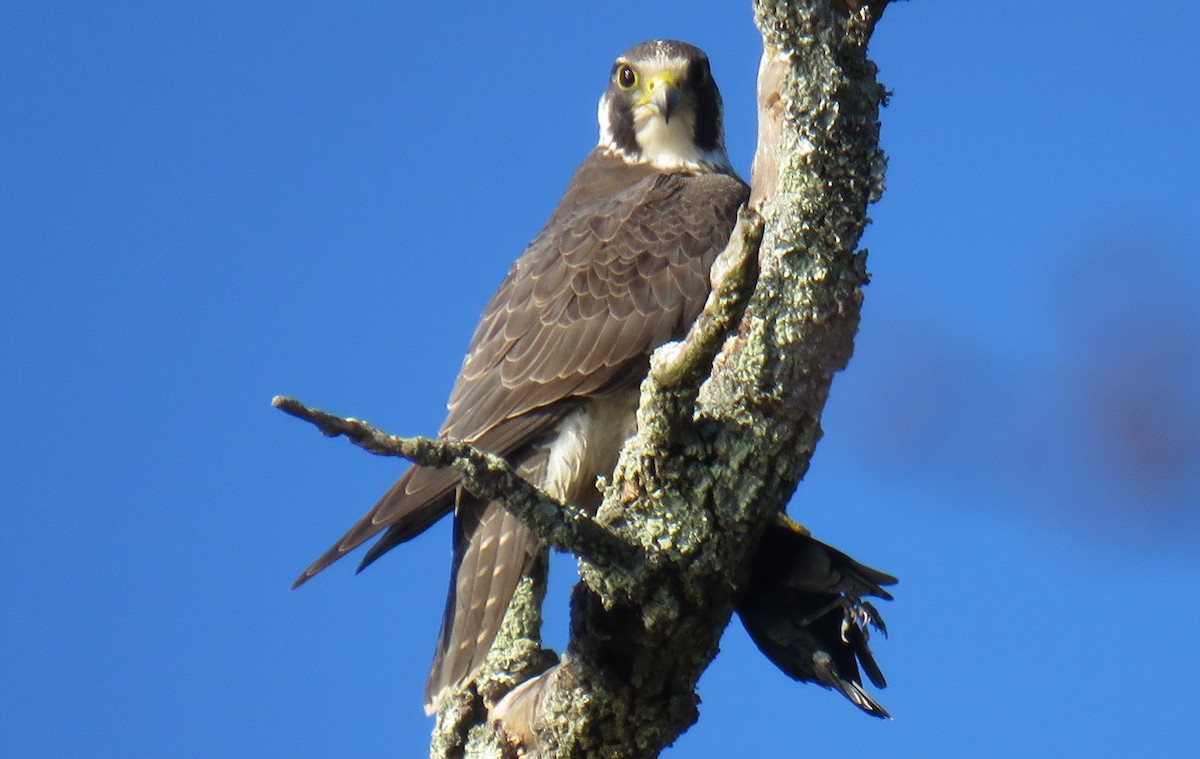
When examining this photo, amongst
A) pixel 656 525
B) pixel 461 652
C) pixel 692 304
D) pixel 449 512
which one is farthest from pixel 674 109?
pixel 656 525

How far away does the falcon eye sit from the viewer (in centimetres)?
469

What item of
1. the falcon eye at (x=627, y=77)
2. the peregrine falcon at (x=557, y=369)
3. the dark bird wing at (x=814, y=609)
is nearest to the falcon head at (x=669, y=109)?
the falcon eye at (x=627, y=77)

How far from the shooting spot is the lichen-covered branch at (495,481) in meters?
1.86

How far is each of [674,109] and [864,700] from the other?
235 centimetres

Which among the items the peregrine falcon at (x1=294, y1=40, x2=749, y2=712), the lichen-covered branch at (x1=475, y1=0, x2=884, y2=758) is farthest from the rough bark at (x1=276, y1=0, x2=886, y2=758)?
the peregrine falcon at (x1=294, y1=40, x2=749, y2=712)

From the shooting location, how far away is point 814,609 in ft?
9.22

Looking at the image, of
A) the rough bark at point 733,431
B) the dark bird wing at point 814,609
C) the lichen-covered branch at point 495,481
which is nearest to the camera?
the lichen-covered branch at point 495,481

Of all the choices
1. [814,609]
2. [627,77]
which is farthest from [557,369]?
[627,77]

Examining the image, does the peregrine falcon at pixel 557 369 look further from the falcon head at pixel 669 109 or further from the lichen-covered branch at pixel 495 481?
the lichen-covered branch at pixel 495 481

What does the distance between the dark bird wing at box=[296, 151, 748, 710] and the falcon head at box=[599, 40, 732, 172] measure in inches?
14.1

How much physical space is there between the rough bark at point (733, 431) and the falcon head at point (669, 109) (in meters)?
1.82

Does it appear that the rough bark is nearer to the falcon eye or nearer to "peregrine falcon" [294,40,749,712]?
"peregrine falcon" [294,40,749,712]

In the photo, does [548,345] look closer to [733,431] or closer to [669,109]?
[669,109]

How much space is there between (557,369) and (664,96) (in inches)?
50.1
